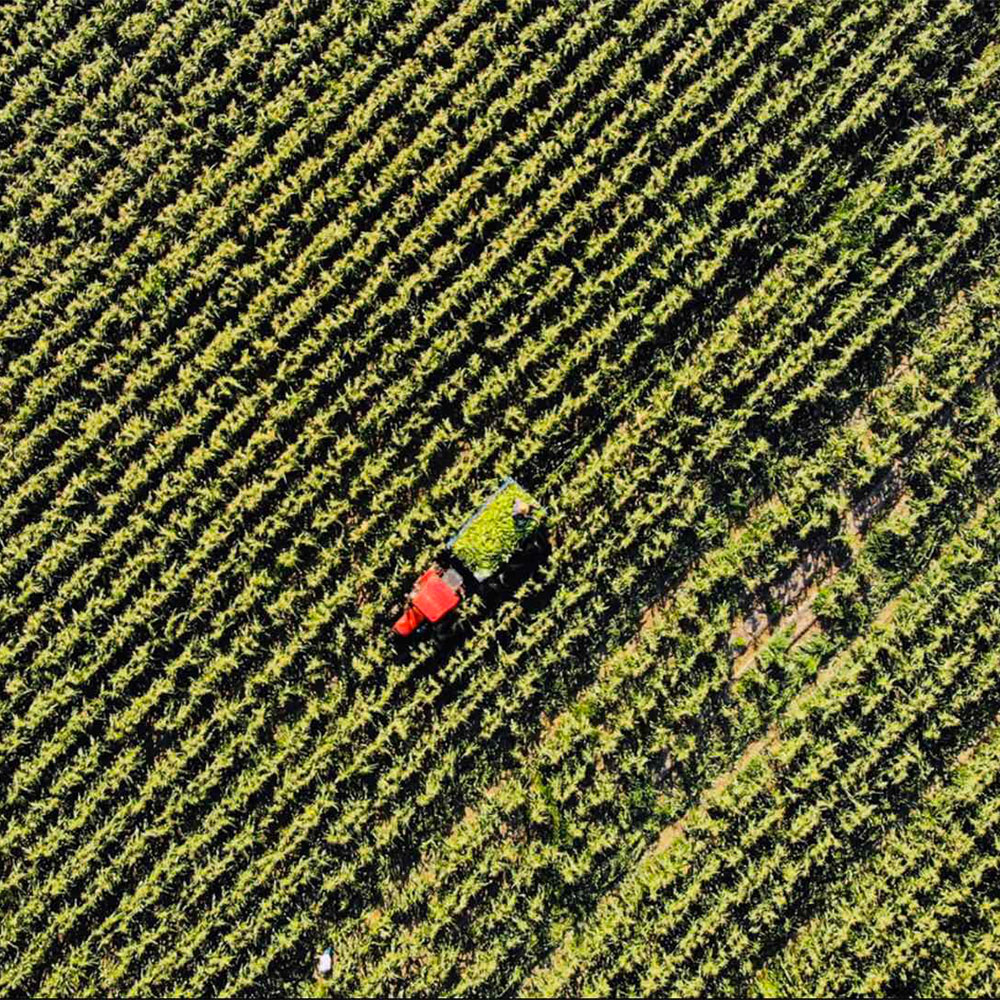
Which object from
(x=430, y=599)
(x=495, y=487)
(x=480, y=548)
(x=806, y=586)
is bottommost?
(x=430, y=599)

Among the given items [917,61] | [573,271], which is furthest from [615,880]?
[917,61]

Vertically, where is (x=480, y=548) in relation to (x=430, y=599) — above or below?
above

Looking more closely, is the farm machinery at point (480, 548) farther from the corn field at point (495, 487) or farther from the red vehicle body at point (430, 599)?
the corn field at point (495, 487)

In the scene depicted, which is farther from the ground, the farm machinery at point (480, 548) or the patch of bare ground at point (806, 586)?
the patch of bare ground at point (806, 586)

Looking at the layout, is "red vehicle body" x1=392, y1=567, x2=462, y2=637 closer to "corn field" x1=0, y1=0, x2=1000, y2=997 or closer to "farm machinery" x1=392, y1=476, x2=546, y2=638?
A: "farm machinery" x1=392, y1=476, x2=546, y2=638

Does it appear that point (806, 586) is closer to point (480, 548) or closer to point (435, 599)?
point (480, 548)

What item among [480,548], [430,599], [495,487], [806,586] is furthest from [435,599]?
[806,586]

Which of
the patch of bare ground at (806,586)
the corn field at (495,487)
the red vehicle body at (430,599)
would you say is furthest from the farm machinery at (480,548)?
the patch of bare ground at (806,586)
